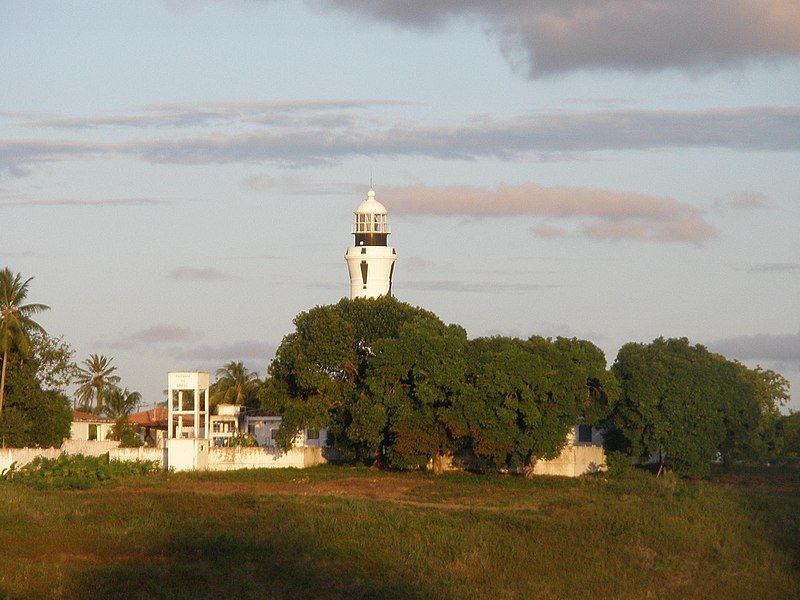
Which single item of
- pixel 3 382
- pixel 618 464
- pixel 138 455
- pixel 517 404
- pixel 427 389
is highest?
pixel 3 382

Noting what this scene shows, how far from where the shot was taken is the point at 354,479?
5859cm

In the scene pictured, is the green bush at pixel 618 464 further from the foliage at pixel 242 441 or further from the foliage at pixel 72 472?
the foliage at pixel 72 472

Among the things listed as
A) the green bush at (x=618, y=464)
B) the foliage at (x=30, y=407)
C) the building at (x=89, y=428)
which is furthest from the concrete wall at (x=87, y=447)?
the green bush at (x=618, y=464)

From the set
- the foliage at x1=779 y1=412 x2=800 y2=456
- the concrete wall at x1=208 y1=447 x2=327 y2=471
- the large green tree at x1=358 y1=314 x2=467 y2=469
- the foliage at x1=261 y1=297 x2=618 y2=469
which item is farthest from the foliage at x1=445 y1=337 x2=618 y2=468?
the foliage at x1=779 y1=412 x2=800 y2=456

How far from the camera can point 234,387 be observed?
287 feet

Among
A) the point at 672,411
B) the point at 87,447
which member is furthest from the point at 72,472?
the point at 672,411

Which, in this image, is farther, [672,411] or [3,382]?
[3,382]

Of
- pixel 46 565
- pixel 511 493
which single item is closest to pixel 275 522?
pixel 46 565

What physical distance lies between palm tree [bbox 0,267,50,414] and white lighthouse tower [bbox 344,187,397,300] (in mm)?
18619

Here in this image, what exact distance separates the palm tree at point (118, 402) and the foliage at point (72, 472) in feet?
123

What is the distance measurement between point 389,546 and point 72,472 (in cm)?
2179

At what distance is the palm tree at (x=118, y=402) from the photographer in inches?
3812

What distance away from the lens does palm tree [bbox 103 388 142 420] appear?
3812 inches

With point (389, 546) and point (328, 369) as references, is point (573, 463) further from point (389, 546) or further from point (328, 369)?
point (389, 546)
